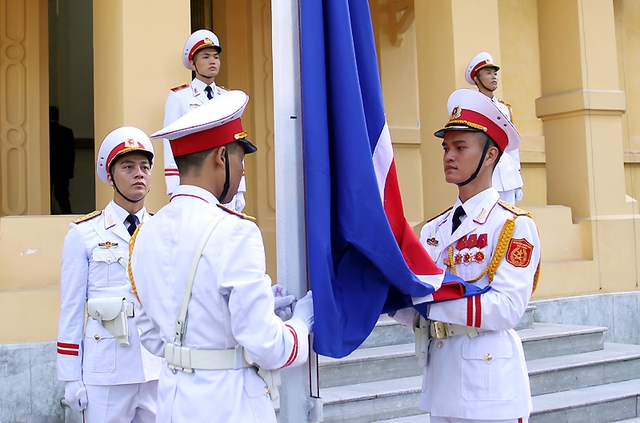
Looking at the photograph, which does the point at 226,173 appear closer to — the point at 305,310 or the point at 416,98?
the point at 305,310

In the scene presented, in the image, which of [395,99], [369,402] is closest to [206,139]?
[369,402]

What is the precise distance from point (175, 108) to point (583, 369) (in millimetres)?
3967

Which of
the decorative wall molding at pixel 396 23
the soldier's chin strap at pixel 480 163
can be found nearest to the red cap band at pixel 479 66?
the decorative wall molding at pixel 396 23

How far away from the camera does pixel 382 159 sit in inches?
117

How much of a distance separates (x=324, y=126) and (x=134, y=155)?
1533 mm

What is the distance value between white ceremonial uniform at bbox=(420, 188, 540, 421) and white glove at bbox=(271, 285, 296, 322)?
0.64 meters

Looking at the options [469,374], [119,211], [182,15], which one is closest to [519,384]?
[469,374]

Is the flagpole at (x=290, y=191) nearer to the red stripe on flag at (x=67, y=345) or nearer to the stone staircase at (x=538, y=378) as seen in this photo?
the red stripe on flag at (x=67, y=345)

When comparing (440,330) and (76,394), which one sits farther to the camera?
(76,394)

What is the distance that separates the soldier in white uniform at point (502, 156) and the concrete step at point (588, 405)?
5.89ft

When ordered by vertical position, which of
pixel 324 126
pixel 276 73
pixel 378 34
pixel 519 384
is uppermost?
pixel 378 34

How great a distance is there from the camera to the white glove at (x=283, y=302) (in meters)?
2.67

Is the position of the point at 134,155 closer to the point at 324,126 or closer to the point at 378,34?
the point at 324,126

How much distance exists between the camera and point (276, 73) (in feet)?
9.37
